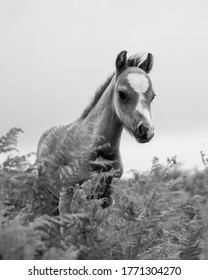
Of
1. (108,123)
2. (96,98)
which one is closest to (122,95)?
(108,123)

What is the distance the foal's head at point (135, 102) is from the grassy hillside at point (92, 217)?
10.6ft

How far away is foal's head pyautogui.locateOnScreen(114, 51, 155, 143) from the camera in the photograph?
730cm

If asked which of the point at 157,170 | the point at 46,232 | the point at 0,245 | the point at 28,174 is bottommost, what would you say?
the point at 0,245

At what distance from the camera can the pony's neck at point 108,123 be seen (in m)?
8.23

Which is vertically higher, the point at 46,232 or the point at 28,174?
the point at 28,174

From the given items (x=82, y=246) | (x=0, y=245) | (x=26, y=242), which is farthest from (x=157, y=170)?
(x=0, y=245)

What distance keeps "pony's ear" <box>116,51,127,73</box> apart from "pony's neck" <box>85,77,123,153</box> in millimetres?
311

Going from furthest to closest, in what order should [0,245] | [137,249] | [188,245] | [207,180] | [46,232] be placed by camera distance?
[207,180] → [188,245] → [137,249] → [46,232] → [0,245]

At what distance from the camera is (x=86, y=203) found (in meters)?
3.03

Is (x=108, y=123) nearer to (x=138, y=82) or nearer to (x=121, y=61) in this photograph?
(x=138, y=82)

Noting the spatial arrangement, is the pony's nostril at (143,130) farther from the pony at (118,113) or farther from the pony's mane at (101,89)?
the pony's mane at (101,89)

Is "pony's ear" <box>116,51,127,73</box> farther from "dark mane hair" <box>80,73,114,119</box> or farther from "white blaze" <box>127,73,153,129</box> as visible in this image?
"white blaze" <box>127,73,153,129</box>
